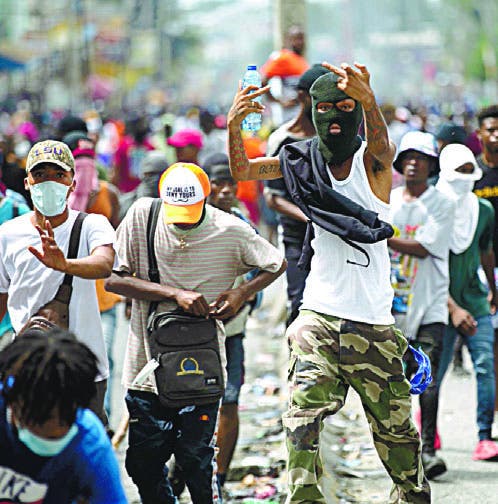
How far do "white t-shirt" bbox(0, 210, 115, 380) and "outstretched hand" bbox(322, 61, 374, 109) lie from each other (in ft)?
4.11

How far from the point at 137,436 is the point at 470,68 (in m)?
130

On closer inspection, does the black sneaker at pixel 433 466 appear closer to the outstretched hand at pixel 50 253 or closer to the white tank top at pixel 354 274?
the white tank top at pixel 354 274

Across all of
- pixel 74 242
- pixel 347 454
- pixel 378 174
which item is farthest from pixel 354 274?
pixel 347 454

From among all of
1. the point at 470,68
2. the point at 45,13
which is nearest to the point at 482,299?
the point at 45,13

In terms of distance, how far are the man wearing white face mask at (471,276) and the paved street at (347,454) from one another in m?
0.36

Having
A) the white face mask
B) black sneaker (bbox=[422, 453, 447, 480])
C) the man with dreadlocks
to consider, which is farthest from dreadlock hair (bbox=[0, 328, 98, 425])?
the white face mask

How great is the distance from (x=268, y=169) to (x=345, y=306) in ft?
2.54

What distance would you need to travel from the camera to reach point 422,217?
749cm

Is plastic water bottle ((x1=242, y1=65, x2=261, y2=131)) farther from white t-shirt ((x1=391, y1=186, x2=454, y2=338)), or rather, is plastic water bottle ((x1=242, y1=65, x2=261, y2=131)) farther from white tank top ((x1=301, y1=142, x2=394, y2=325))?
white t-shirt ((x1=391, y1=186, x2=454, y2=338))

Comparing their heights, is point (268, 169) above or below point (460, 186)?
above

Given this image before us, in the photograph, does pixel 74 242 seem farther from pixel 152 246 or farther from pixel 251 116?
pixel 251 116

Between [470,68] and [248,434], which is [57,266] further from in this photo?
[470,68]

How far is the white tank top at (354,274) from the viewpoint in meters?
5.67

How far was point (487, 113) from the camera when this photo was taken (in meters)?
8.70
